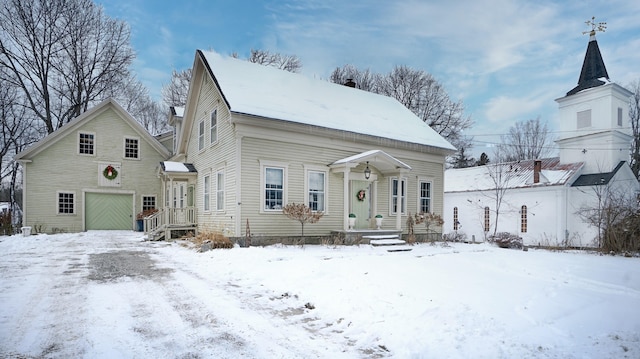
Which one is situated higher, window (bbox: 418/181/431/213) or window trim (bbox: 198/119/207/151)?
window trim (bbox: 198/119/207/151)

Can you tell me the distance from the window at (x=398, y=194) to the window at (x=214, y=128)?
7.72 meters

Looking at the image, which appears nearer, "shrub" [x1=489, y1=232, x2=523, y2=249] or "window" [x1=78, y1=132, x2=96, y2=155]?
"shrub" [x1=489, y1=232, x2=523, y2=249]

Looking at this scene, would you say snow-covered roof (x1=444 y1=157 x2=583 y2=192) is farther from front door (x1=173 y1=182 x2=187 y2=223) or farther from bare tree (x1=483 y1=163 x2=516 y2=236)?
front door (x1=173 y1=182 x2=187 y2=223)

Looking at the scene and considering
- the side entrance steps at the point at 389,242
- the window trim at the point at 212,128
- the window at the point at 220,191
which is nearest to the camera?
the side entrance steps at the point at 389,242

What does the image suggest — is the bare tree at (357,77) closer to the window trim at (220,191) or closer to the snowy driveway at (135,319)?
the window trim at (220,191)

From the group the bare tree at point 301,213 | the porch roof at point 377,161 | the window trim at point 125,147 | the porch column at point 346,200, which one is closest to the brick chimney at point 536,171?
the porch roof at point 377,161

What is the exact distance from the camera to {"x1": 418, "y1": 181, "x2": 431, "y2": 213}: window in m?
18.4

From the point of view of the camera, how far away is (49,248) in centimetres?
1345

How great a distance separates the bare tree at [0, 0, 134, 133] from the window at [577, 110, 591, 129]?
31782 mm

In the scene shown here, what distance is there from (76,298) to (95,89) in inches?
1046

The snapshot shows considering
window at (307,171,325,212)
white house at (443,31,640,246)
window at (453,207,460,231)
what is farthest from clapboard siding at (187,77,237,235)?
window at (453,207,460,231)

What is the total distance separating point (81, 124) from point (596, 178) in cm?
3049

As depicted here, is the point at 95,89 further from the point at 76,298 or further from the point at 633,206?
the point at 633,206

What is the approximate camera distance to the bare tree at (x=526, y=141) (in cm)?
4077
